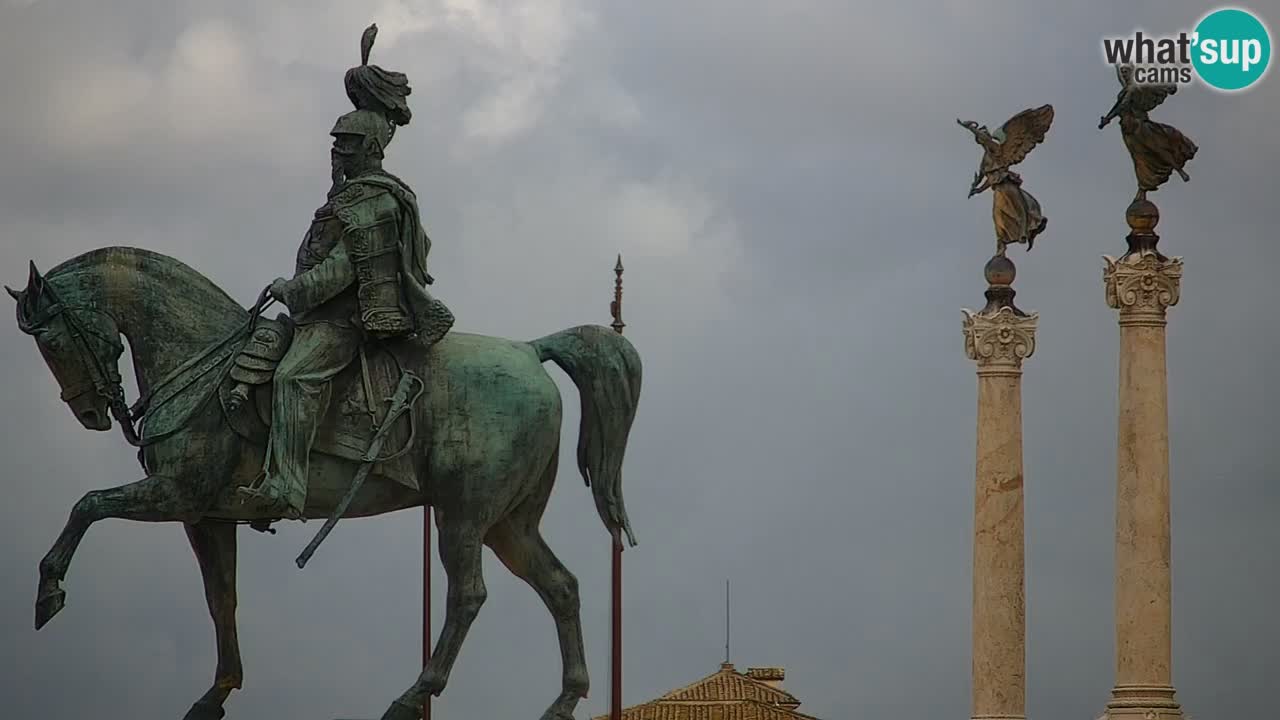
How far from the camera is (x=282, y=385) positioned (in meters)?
21.9

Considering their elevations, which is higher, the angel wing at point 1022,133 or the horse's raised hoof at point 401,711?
the angel wing at point 1022,133

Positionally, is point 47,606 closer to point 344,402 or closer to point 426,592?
point 344,402

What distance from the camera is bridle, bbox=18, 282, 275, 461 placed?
22.0 metres

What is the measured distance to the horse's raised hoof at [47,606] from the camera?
21516 mm

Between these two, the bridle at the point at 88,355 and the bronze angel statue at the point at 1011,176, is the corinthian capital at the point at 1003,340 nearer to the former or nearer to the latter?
the bronze angel statue at the point at 1011,176

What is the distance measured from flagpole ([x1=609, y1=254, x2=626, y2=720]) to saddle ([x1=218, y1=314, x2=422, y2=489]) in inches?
152

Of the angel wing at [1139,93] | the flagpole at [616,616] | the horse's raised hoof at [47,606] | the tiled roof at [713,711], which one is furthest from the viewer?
Answer: the tiled roof at [713,711]

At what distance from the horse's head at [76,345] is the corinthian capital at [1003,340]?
25.2 m

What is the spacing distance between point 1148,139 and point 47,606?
26.4 m

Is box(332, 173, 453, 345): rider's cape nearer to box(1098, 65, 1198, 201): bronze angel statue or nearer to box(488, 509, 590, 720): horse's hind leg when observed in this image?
box(488, 509, 590, 720): horse's hind leg

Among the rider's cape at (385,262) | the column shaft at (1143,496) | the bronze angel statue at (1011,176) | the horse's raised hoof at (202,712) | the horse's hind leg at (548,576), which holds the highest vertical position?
the bronze angel statue at (1011,176)

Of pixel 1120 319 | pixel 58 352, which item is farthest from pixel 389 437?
pixel 1120 319

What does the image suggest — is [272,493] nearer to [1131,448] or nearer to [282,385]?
[282,385]

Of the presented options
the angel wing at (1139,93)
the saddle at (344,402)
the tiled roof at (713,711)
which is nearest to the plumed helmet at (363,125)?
the saddle at (344,402)
